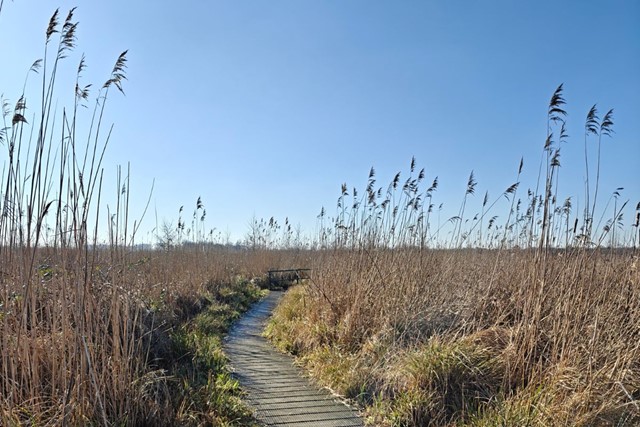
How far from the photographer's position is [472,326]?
15.0ft

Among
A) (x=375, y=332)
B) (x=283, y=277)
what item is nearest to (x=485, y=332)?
(x=375, y=332)

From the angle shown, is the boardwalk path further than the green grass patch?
Yes

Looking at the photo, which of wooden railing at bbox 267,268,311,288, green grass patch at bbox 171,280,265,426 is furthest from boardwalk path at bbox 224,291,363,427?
wooden railing at bbox 267,268,311,288

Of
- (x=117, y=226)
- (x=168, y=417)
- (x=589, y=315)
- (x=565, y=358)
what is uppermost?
(x=117, y=226)

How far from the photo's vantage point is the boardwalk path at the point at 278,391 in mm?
3752

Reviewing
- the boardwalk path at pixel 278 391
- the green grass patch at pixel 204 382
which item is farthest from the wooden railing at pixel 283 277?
the boardwalk path at pixel 278 391

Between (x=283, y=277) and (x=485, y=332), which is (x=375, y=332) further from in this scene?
(x=283, y=277)

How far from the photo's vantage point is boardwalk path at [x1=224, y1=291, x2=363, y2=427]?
3.75 meters

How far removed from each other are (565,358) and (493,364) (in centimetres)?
63

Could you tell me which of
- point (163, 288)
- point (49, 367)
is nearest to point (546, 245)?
point (49, 367)

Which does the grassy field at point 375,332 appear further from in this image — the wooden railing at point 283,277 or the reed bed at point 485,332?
the wooden railing at point 283,277

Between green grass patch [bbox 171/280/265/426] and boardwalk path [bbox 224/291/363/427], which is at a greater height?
green grass patch [bbox 171/280/265/426]

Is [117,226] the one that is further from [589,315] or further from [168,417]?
[589,315]

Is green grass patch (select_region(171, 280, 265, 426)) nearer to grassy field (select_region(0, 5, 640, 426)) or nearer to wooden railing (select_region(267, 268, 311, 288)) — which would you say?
grassy field (select_region(0, 5, 640, 426))
